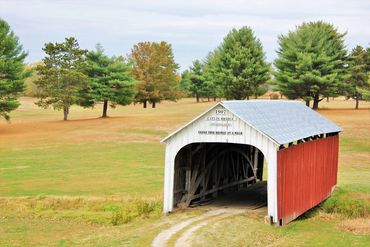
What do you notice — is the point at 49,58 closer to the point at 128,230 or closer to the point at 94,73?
the point at 94,73

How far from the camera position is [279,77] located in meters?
70.2

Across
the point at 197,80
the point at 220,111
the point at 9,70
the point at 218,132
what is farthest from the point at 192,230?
the point at 197,80

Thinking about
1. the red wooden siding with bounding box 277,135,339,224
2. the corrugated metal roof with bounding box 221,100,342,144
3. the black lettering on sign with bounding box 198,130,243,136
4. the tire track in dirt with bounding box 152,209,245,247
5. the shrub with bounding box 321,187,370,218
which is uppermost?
the corrugated metal roof with bounding box 221,100,342,144

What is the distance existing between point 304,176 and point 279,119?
281cm

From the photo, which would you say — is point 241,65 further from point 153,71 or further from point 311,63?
point 153,71

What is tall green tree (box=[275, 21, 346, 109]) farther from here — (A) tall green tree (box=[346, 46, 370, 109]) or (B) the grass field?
(B) the grass field

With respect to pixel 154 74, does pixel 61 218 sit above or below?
below

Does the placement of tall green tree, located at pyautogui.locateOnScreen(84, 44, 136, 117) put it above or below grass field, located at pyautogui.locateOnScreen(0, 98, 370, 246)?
above

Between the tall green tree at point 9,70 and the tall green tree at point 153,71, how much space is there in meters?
30.5

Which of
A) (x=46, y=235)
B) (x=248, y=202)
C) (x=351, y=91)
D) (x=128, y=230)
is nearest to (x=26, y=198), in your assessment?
(x=46, y=235)

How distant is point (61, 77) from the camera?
6925 cm

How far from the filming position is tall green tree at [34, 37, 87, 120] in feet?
227

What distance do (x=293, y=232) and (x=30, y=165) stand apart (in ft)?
78.1

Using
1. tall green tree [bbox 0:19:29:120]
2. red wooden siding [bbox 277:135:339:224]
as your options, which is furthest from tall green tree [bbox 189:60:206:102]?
red wooden siding [bbox 277:135:339:224]
